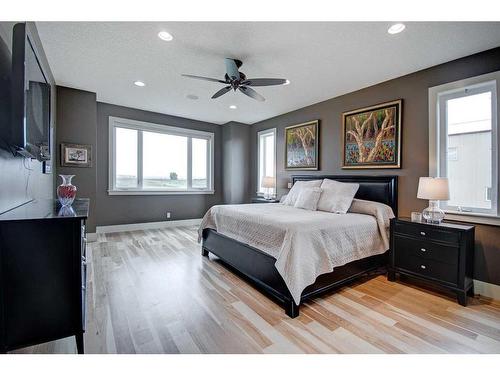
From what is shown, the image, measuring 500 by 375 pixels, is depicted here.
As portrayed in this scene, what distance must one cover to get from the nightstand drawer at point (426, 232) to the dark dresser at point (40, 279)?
309 centimetres

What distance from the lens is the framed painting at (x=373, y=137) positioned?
331cm

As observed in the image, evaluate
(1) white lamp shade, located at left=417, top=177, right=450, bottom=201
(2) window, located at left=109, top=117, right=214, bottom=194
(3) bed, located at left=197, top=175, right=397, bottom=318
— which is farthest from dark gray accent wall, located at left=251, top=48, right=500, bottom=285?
(2) window, located at left=109, top=117, right=214, bottom=194

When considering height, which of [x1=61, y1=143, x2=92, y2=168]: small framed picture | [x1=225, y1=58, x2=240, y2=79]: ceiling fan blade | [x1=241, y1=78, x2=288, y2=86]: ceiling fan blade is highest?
[x1=225, y1=58, x2=240, y2=79]: ceiling fan blade

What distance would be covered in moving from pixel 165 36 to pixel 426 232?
3.39 meters

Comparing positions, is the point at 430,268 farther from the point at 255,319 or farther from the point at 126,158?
the point at 126,158

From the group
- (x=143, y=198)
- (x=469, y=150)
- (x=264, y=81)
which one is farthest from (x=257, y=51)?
(x=143, y=198)

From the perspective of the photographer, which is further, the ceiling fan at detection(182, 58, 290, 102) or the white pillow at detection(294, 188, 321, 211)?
the white pillow at detection(294, 188, 321, 211)

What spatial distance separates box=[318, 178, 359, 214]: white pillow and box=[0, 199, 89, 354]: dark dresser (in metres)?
2.74

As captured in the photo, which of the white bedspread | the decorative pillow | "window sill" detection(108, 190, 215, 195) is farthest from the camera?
"window sill" detection(108, 190, 215, 195)

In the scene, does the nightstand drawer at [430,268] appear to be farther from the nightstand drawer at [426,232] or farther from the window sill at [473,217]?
the window sill at [473,217]

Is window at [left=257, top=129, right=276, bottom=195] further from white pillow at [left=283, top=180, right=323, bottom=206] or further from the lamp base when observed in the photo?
the lamp base

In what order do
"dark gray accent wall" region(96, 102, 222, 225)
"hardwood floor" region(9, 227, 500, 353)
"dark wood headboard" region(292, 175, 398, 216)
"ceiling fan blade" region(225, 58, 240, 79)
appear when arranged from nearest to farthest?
"hardwood floor" region(9, 227, 500, 353) → "ceiling fan blade" region(225, 58, 240, 79) → "dark wood headboard" region(292, 175, 398, 216) → "dark gray accent wall" region(96, 102, 222, 225)

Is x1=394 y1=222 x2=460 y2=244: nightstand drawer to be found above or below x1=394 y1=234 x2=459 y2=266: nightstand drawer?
above

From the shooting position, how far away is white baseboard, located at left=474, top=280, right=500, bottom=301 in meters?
2.44
